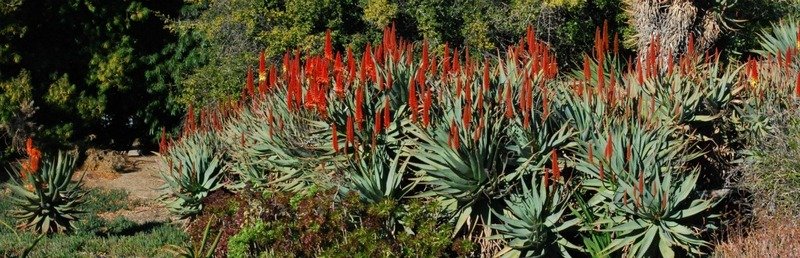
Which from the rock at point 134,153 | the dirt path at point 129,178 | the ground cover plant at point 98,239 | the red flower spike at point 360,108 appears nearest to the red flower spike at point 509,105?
the red flower spike at point 360,108

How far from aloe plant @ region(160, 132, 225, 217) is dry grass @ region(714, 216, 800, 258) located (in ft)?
15.8

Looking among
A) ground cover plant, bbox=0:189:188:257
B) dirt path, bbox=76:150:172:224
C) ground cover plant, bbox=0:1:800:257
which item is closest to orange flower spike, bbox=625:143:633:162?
ground cover plant, bbox=0:1:800:257

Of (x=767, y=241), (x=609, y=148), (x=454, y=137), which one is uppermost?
(x=454, y=137)

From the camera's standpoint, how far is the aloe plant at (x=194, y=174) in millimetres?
11188

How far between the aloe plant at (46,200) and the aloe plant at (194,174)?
944 mm

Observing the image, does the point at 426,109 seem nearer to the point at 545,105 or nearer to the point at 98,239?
the point at 545,105

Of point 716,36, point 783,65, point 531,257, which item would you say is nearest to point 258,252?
point 531,257

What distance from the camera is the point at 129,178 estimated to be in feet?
52.2

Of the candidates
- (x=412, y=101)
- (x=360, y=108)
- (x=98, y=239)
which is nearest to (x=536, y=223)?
(x=412, y=101)

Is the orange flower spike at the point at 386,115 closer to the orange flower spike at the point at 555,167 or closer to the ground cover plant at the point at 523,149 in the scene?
the ground cover plant at the point at 523,149

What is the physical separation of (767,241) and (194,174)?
5358 mm

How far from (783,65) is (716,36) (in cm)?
354

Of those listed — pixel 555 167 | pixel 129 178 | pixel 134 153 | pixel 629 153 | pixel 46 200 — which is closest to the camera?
pixel 555 167

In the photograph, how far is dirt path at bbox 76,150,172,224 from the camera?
45.4 feet
